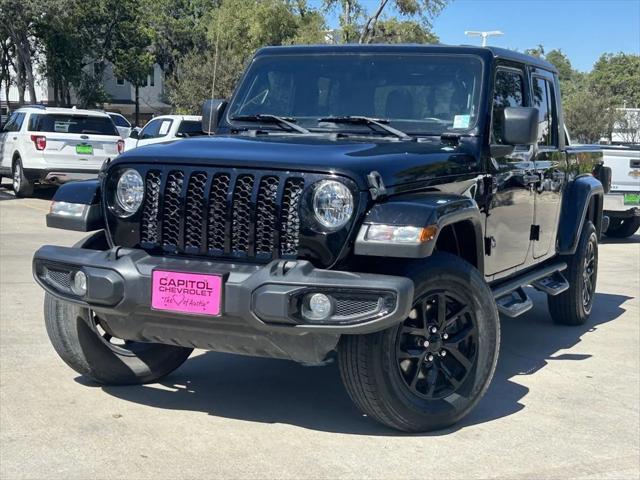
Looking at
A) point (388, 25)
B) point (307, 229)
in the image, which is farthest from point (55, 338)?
point (388, 25)

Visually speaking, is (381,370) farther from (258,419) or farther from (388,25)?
(388,25)

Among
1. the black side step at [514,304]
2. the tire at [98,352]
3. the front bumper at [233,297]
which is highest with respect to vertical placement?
the front bumper at [233,297]

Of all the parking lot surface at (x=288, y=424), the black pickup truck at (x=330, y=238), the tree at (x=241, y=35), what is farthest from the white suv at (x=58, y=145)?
the tree at (x=241, y=35)

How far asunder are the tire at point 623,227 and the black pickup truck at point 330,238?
925 cm

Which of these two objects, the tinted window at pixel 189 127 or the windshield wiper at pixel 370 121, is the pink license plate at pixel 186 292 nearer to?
the windshield wiper at pixel 370 121

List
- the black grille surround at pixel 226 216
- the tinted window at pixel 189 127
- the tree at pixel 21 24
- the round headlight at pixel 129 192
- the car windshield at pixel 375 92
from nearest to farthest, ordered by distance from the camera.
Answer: the black grille surround at pixel 226 216 < the round headlight at pixel 129 192 < the car windshield at pixel 375 92 < the tinted window at pixel 189 127 < the tree at pixel 21 24

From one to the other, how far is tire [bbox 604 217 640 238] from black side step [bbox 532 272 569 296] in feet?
25.4

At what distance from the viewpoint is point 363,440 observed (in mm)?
4602

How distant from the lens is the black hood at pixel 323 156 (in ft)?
14.4

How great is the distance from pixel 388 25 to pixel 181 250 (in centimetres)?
2824

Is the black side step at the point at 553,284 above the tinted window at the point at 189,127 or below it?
below

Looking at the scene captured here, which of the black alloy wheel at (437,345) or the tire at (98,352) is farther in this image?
the tire at (98,352)

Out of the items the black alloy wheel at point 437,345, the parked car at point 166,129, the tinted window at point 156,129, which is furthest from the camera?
the tinted window at point 156,129

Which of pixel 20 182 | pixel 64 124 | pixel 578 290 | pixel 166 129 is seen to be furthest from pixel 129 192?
pixel 20 182
